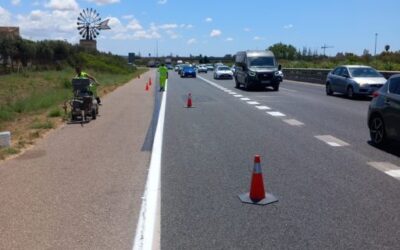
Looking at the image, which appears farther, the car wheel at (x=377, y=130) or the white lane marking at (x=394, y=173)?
the car wheel at (x=377, y=130)

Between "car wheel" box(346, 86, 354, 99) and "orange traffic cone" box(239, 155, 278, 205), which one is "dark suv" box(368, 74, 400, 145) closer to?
"orange traffic cone" box(239, 155, 278, 205)

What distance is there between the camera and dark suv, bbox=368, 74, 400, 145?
11.0 metres

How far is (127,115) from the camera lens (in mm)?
19859

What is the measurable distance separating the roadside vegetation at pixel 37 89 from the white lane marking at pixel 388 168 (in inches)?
271

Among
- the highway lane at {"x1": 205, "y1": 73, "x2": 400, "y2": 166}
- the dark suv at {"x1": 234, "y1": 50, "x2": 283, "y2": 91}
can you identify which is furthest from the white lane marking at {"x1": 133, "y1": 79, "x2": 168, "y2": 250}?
the dark suv at {"x1": 234, "y1": 50, "x2": 283, "y2": 91}

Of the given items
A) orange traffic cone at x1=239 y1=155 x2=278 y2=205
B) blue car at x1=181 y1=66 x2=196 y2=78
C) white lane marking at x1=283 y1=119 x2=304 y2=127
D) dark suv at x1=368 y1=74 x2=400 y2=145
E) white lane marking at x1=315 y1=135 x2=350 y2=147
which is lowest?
blue car at x1=181 y1=66 x2=196 y2=78

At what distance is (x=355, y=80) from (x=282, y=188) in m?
19.0

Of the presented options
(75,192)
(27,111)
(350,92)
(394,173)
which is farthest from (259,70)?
(75,192)

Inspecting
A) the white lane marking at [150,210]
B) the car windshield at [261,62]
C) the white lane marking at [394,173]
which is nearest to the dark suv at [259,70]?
the car windshield at [261,62]

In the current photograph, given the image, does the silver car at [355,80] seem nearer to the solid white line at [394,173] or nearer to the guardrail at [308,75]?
the guardrail at [308,75]

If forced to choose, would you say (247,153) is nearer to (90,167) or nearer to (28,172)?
(90,167)

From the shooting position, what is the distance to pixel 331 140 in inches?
493

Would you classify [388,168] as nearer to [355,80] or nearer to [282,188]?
[282,188]

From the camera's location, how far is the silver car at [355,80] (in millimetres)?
25156
